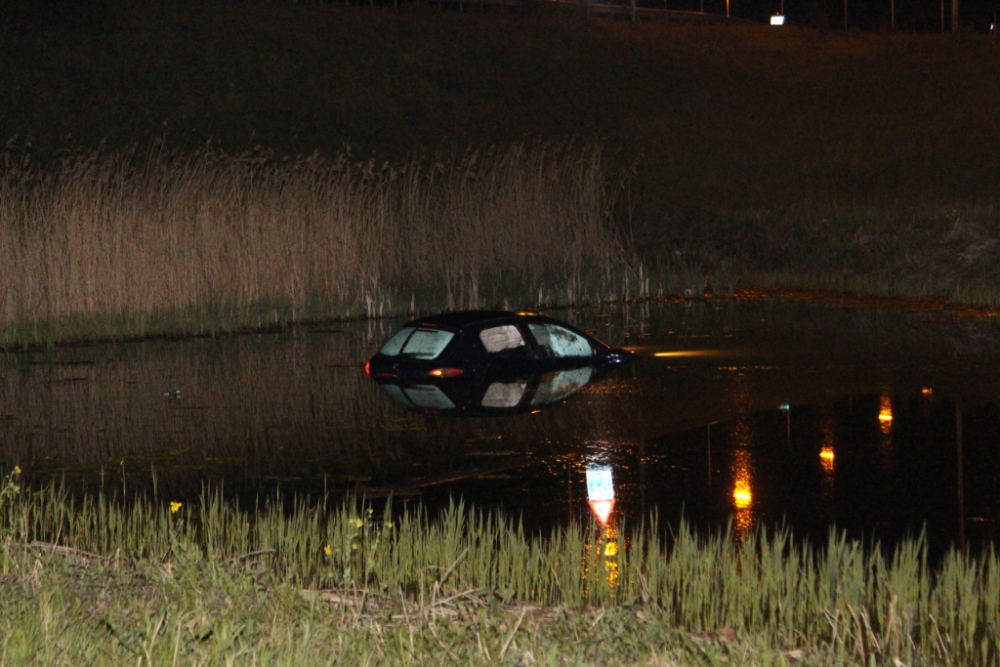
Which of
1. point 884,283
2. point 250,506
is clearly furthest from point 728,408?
point 884,283

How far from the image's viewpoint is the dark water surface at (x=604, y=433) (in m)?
10.0

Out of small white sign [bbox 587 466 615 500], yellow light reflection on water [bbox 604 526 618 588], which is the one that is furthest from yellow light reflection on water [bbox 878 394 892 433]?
yellow light reflection on water [bbox 604 526 618 588]

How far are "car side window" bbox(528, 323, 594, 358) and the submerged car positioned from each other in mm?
13

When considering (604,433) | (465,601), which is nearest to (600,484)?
(604,433)

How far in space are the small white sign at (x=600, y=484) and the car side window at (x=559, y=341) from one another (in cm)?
543

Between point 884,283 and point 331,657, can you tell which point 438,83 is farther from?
point 331,657

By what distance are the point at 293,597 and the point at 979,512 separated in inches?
208

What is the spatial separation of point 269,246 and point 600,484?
13.6 metres

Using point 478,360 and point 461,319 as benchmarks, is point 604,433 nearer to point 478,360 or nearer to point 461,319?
point 478,360

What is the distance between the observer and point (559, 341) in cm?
1666

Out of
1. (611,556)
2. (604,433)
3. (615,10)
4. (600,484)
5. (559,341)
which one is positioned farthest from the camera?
(615,10)

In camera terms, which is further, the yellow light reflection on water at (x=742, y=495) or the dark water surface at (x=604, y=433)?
the dark water surface at (x=604, y=433)

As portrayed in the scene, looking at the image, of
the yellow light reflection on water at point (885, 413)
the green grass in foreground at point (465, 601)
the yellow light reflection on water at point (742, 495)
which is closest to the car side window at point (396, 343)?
the yellow light reflection on water at point (885, 413)

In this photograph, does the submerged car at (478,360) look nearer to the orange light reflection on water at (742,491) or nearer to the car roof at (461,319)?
the car roof at (461,319)
